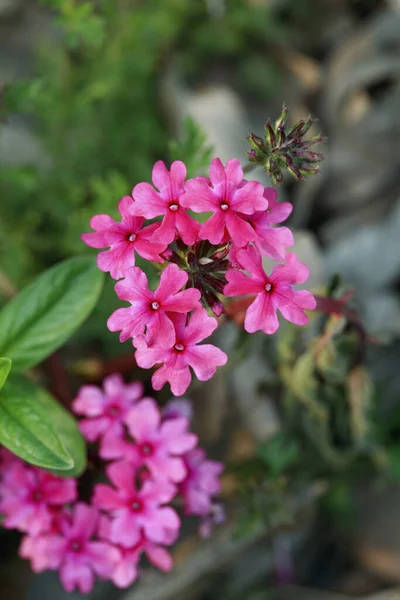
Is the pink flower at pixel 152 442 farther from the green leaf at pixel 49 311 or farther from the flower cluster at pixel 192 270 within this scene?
the flower cluster at pixel 192 270

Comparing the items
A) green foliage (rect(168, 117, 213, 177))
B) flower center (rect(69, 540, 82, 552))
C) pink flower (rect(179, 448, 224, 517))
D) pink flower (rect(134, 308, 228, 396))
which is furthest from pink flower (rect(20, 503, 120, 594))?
green foliage (rect(168, 117, 213, 177))

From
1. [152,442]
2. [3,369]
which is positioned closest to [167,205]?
[3,369]

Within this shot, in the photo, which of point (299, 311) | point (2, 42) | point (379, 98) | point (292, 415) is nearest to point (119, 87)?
point (2, 42)

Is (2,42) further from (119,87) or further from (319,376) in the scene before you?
(319,376)

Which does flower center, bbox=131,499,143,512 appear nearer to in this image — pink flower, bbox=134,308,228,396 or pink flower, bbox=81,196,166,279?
pink flower, bbox=134,308,228,396

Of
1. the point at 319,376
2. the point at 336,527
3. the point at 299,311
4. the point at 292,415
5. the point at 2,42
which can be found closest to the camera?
the point at 299,311
